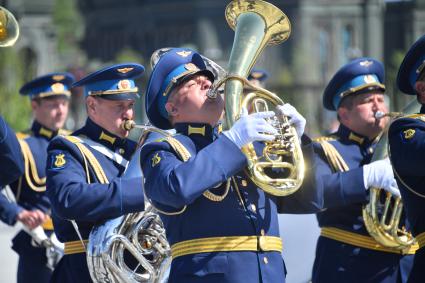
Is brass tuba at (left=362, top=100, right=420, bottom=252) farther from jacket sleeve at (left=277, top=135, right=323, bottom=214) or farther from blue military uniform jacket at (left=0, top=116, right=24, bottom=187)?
blue military uniform jacket at (left=0, top=116, right=24, bottom=187)

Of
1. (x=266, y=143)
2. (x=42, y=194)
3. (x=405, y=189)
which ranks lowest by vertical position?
(x=42, y=194)

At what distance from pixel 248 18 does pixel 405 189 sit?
1.12 m

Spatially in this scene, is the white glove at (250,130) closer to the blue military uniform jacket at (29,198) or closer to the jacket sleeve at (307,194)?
the jacket sleeve at (307,194)

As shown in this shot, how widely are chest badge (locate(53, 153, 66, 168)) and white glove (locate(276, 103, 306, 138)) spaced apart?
4.79 ft

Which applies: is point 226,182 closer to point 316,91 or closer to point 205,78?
point 205,78

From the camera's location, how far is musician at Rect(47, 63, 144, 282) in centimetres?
622

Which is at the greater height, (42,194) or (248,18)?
(248,18)

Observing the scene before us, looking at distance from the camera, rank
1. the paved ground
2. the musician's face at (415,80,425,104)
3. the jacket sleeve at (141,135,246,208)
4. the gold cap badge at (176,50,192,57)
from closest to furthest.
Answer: the jacket sleeve at (141,135,246,208) → the gold cap badge at (176,50,192,57) → the musician's face at (415,80,425,104) → the paved ground

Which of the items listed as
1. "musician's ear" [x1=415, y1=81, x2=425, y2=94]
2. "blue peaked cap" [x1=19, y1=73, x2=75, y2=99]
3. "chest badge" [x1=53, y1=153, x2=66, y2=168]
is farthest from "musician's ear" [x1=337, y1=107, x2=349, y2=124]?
"blue peaked cap" [x1=19, y1=73, x2=75, y2=99]

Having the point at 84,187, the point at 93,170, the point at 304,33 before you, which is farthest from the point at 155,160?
the point at 304,33

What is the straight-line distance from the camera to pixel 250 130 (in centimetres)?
519

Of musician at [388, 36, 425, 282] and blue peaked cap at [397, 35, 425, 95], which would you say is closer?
musician at [388, 36, 425, 282]

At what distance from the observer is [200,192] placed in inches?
205

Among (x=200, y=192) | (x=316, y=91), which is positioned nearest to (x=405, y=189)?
(x=200, y=192)
